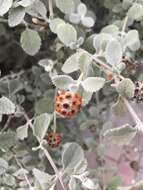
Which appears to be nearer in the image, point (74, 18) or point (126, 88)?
point (126, 88)

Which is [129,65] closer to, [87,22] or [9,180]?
[87,22]

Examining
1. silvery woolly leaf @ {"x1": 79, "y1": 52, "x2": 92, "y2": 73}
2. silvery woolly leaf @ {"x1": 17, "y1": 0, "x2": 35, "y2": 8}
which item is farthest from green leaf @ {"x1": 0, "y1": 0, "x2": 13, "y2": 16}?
silvery woolly leaf @ {"x1": 79, "y1": 52, "x2": 92, "y2": 73}

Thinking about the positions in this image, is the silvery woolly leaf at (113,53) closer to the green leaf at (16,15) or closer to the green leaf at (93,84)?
the green leaf at (93,84)

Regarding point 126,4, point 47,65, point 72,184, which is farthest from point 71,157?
point 126,4

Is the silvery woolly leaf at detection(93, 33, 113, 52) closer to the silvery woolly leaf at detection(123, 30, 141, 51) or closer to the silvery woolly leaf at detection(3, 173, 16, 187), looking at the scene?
the silvery woolly leaf at detection(123, 30, 141, 51)

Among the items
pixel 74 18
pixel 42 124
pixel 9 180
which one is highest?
pixel 74 18

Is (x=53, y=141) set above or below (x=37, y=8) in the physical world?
below

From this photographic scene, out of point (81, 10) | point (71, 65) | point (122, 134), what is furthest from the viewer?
point (81, 10)
